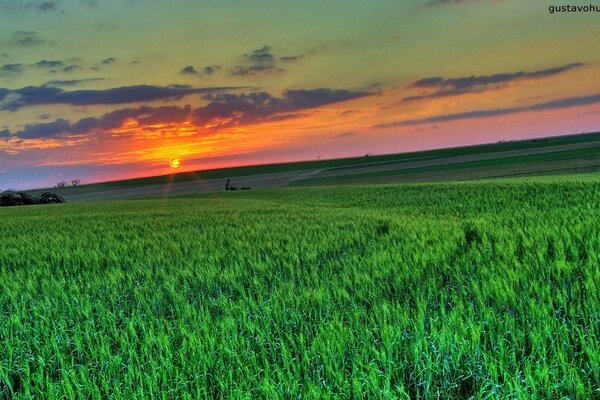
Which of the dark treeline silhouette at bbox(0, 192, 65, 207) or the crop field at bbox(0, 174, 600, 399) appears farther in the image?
the dark treeline silhouette at bbox(0, 192, 65, 207)

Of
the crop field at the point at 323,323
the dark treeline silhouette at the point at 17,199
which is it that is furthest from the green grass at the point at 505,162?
the crop field at the point at 323,323

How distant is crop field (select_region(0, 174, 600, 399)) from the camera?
2811mm

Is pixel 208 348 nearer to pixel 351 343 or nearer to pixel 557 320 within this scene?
pixel 351 343

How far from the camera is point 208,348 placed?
3.45m

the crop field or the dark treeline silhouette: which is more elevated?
the dark treeline silhouette

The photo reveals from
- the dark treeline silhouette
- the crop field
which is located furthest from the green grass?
the crop field

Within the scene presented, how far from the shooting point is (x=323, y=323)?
387cm

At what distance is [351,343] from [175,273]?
161 inches

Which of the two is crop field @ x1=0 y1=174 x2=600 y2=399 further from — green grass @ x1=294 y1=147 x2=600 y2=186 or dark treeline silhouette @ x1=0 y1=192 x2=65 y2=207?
dark treeline silhouette @ x1=0 y1=192 x2=65 y2=207

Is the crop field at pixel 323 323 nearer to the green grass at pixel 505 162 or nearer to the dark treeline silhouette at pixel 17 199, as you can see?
the green grass at pixel 505 162

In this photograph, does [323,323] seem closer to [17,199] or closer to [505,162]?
[17,199]

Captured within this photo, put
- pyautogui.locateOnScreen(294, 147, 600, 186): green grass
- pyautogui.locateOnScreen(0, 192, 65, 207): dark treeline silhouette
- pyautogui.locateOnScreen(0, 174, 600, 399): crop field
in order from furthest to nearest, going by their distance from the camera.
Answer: pyautogui.locateOnScreen(294, 147, 600, 186): green grass, pyautogui.locateOnScreen(0, 192, 65, 207): dark treeline silhouette, pyautogui.locateOnScreen(0, 174, 600, 399): crop field

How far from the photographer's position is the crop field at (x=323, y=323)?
2.81 m

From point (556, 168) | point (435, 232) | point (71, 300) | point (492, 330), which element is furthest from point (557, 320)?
point (556, 168)
